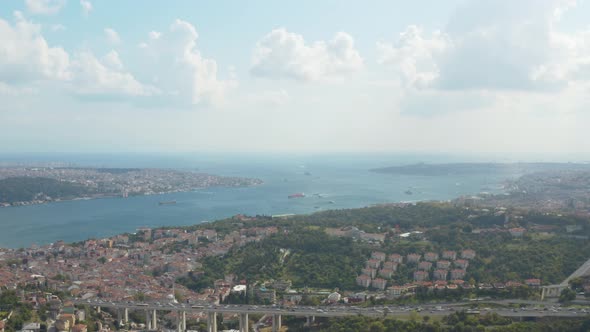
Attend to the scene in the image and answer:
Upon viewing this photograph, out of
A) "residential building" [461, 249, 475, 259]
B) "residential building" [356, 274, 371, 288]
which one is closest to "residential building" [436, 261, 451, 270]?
"residential building" [461, 249, 475, 259]

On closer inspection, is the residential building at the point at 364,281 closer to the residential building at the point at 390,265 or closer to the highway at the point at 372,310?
the residential building at the point at 390,265

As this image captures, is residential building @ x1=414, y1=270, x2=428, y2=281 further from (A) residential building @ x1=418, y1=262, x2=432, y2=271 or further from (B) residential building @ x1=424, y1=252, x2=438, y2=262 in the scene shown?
(B) residential building @ x1=424, y1=252, x2=438, y2=262

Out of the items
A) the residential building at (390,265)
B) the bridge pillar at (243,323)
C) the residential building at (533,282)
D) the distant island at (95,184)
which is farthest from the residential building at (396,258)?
the distant island at (95,184)

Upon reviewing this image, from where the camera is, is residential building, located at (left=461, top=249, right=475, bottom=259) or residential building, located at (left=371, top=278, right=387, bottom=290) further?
residential building, located at (left=461, top=249, right=475, bottom=259)

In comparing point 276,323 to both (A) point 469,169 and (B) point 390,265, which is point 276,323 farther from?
(A) point 469,169

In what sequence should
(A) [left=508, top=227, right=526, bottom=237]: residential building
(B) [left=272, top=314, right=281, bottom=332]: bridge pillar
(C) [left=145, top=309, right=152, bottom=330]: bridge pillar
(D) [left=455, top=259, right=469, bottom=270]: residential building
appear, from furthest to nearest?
(A) [left=508, top=227, right=526, bottom=237]: residential building
(D) [left=455, top=259, right=469, bottom=270]: residential building
(C) [left=145, top=309, right=152, bottom=330]: bridge pillar
(B) [left=272, top=314, right=281, bottom=332]: bridge pillar

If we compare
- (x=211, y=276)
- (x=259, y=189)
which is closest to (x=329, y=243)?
(x=211, y=276)
